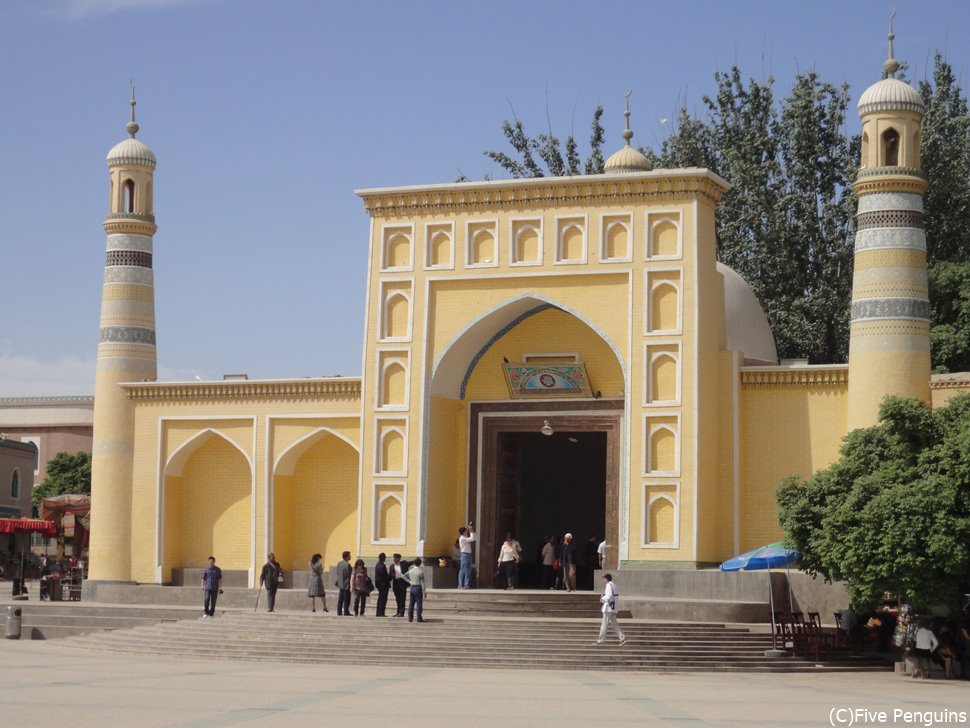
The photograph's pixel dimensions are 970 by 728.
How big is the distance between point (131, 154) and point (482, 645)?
12497 mm

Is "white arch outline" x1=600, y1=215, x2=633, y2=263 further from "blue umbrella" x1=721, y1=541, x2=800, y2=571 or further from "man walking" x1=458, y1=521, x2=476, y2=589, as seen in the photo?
"blue umbrella" x1=721, y1=541, x2=800, y2=571

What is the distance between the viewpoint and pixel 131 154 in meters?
27.2

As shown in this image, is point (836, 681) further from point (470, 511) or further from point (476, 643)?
point (470, 511)

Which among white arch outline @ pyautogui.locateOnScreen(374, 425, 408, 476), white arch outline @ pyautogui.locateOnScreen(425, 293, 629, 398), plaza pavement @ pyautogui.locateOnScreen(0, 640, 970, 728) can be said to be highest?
white arch outline @ pyautogui.locateOnScreen(425, 293, 629, 398)

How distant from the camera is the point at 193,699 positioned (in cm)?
1392

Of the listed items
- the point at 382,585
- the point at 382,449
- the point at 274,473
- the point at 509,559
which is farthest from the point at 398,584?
the point at 274,473

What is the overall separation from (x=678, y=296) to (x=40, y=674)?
10939mm

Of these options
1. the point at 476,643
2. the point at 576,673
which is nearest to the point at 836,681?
the point at 576,673

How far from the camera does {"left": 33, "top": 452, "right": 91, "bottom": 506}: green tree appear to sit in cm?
5294

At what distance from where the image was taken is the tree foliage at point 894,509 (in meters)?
17.4

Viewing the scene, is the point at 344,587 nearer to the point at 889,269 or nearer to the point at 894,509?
the point at 894,509

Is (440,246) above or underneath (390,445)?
above

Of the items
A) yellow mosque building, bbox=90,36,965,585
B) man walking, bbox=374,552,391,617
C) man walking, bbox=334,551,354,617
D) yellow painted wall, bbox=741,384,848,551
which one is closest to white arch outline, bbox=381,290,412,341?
yellow mosque building, bbox=90,36,965,585

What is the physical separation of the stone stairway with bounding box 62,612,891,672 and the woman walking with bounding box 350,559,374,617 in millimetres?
571
